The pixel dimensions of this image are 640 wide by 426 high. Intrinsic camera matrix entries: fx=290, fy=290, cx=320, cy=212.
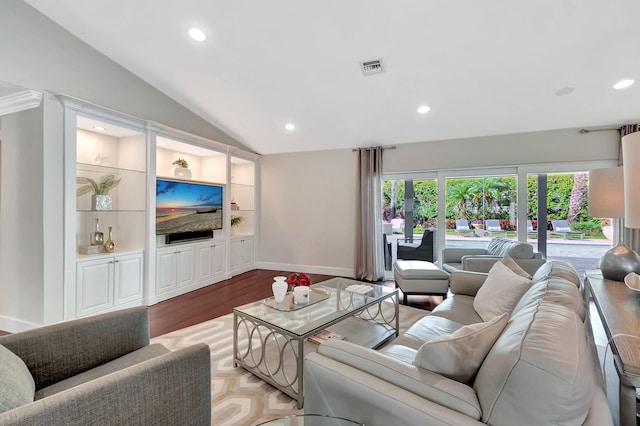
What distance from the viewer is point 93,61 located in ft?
11.0

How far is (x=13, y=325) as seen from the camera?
302 centimetres

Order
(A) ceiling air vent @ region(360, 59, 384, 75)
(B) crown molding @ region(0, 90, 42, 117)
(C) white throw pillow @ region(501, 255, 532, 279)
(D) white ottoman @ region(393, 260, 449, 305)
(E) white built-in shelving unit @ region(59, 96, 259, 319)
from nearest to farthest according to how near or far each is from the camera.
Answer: (C) white throw pillow @ region(501, 255, 532, 279)
(B) crown molding @ region(0, 90, 42, 117)
(E) white built-in shelving unit @ region(59, 96, 259, 319)
(A) ceiling air vent @ region(360, 59, 384, 75)
(D) white ottoman @ region(393, 260, 449, 305)

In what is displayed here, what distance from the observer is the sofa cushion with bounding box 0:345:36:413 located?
Result: 3.15ft

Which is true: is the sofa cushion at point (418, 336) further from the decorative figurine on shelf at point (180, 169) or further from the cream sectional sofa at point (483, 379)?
the decorative figurine on shelf at point (180, 169)

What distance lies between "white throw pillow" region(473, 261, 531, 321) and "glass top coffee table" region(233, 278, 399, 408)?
80cm

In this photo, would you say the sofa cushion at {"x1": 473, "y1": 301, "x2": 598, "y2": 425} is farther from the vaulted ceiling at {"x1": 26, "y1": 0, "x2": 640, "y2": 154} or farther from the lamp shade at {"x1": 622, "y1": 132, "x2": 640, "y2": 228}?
the vaulted ceiling at {"x1": 26, "y1": 0, "x2": 640, "y2": 154}

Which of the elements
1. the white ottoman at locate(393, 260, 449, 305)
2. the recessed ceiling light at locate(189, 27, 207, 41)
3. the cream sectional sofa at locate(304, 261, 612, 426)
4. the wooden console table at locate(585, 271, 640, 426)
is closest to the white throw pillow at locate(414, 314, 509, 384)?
the cream sectional sofa at locate(304, 261, 612, 426)

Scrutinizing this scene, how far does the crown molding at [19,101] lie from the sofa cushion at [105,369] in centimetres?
280

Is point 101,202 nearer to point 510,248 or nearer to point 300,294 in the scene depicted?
point 300,294

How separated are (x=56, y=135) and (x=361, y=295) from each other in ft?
11.4

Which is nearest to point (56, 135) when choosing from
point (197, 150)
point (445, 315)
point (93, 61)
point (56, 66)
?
point (56, 66)

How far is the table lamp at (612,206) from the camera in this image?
77.6 inches

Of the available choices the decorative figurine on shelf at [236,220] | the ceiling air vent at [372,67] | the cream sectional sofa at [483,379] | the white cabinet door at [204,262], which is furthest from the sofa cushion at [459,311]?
the decorative figurine on shelf at [236,220]

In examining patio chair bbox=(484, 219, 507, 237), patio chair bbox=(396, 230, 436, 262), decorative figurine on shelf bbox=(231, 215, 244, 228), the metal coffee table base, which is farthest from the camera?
decorative figurine on shelf bbox=(231, 215, 244, 228)
